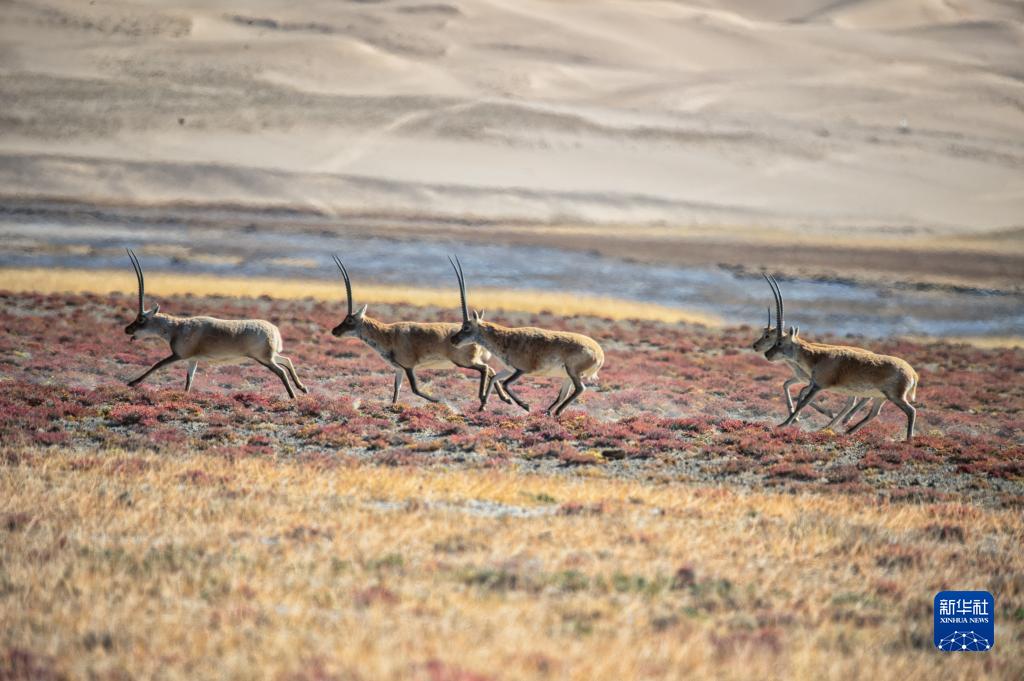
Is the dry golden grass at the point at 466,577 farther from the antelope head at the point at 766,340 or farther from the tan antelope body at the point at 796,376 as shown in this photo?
the antelope head at the point at 766,340

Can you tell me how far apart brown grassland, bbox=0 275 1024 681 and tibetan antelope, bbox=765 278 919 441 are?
2.95 ft

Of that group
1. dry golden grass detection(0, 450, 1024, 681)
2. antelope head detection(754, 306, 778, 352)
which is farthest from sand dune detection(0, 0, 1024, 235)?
dry golden grass detection(0, 450, 1024, 681)

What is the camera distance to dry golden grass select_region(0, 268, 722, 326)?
47406 millimetres

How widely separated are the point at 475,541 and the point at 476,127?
12122 centimetres

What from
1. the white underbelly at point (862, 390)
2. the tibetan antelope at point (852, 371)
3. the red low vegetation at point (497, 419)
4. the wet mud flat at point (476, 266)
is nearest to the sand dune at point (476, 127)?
the wet mud flat at point (476, 266)

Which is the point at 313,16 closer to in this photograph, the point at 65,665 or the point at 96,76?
the point at 96,76

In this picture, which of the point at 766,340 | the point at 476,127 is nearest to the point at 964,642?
the point at 766,340

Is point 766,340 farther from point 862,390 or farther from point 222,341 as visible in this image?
point 222,341

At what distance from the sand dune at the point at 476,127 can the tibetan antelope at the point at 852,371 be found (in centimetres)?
7276

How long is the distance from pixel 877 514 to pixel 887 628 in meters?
4.75

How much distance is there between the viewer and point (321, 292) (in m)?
51.7

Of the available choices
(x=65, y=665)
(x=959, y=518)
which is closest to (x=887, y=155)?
(x=959, y=518)

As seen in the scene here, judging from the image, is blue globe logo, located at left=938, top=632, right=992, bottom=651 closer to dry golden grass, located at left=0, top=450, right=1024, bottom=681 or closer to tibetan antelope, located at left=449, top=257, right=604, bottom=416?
dry golden grass, located at left=0, top=450, right=1024, bottom=681

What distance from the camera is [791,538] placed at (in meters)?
13.0
